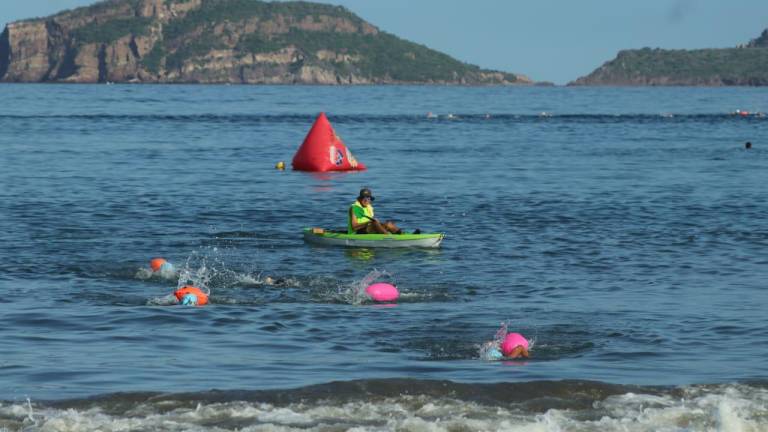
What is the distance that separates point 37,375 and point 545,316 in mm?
7371

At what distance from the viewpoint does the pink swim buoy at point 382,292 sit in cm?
2052

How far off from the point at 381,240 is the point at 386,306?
656 cm

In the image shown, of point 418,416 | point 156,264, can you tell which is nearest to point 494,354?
point 418,416

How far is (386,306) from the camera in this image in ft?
66.2

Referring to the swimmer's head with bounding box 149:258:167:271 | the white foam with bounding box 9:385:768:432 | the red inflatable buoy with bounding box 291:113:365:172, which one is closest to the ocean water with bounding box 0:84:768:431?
the white foam with bounding box 9:385:768:432

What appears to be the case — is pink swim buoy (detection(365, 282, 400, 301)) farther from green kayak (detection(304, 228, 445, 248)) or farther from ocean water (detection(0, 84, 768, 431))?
green kayak (detection(304, 228, 445, 248))

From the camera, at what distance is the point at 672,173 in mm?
47969

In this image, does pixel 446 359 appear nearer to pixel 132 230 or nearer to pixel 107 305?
pixel 107 305

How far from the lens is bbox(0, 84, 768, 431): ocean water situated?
14.5 meters

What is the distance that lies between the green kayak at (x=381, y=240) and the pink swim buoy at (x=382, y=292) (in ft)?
18.5

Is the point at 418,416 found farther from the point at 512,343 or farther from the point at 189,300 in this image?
the point at 189,300

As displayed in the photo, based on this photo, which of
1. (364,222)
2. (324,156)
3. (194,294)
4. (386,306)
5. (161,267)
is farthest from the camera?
(324,156)

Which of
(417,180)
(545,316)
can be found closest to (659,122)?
(417,180)

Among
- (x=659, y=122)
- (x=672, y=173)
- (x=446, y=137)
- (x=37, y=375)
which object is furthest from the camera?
(x=659, y=122)
